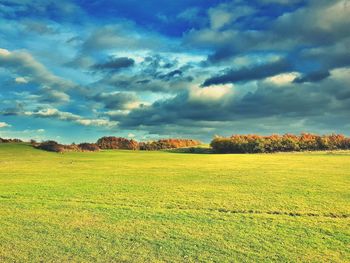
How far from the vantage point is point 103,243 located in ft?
30.7

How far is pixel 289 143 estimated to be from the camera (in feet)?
249

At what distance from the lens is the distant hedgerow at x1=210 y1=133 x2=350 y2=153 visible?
247 ft

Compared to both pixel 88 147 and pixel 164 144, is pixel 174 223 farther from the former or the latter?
pixel 164 144

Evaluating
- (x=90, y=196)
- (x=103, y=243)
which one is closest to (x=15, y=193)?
(x=90, y=196)

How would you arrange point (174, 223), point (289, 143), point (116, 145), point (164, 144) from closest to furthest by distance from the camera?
point (174, 223) < point (116, 145) < point (289, 143) < point (164, 144)

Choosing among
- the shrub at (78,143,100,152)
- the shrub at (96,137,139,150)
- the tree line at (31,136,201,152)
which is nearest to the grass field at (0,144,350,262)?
the tree line at (31,136,201,152)

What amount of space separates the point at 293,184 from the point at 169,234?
1247 centimetres

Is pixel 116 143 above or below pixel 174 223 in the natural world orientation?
above

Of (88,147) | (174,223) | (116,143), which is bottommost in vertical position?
(174,223)

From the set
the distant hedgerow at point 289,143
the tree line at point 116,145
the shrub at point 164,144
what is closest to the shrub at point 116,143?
the tree line at point 116,145

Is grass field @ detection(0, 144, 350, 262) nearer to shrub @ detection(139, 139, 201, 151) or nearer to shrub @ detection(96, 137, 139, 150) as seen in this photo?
shrub @ detection(96, 137, 139, 150)

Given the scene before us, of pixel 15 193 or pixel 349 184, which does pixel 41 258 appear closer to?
pixel 15 193

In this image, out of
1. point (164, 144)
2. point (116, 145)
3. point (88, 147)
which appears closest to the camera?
point (88, 147)

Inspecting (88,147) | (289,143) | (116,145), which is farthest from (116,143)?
(289,143)
